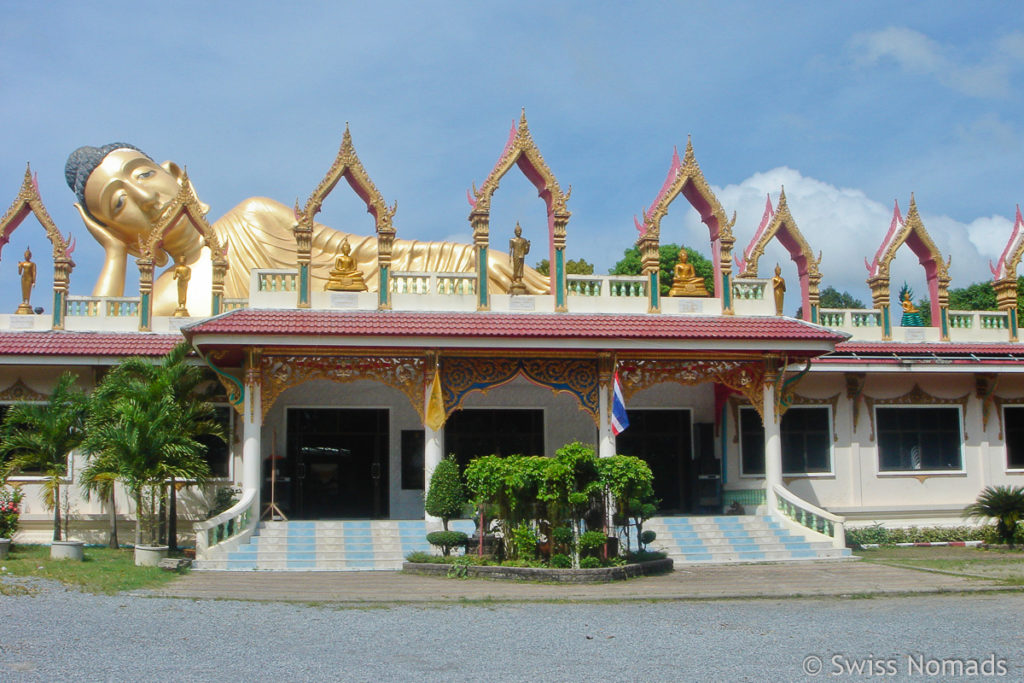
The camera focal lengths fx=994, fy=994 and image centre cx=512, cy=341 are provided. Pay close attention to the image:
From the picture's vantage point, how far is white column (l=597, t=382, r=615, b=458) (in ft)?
54.7

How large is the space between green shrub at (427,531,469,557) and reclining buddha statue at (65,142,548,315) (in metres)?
8.07

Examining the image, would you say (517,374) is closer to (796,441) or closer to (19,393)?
(796,441)

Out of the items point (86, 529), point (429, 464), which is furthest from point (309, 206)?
point (86, 529)

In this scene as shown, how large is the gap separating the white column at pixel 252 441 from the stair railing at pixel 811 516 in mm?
8654

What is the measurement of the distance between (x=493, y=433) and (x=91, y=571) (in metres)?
8.31

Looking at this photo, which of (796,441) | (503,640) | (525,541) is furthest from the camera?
(796,441)

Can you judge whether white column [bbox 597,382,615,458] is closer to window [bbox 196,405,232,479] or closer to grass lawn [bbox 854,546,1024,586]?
grass lawn [bbox 854,546,1024,586]

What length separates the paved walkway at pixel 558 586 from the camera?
36.9 feet

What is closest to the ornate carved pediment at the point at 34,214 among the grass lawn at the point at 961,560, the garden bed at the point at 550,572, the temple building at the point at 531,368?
the temple building at the point at 531,368

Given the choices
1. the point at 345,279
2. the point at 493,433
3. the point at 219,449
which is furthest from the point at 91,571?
the point at 493,433

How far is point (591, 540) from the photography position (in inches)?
502

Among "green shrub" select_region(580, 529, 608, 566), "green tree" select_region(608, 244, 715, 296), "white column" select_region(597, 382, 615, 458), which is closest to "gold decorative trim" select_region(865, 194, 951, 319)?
"white column" select_region(597, 382, 615, 458)

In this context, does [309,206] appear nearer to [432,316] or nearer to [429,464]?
[432,316]

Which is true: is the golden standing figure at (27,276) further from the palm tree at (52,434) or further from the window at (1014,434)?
the window at (1014,434)
